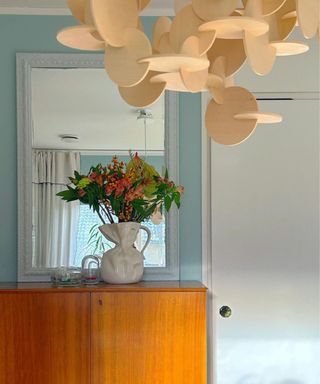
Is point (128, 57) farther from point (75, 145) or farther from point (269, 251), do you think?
point (269, 251)

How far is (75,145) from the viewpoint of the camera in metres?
2.51

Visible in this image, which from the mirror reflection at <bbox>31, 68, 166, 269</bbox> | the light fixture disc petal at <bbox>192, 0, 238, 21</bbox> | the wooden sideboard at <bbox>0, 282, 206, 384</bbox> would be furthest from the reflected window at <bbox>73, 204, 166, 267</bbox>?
the light fixture disc petal at <bbox>192, 0, 238, 21</bbox>

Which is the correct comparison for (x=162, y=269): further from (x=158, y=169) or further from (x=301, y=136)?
(x=301, y=136)

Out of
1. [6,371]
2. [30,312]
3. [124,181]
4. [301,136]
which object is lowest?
[6,371]

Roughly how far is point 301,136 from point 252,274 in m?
0.71

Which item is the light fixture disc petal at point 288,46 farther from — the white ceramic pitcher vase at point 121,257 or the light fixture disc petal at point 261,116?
the white ceramic pitcher vase at point 121,257

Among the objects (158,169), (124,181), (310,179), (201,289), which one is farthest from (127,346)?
(310,179)

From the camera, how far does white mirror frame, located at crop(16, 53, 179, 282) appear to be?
251cm

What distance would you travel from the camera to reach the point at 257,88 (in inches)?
103

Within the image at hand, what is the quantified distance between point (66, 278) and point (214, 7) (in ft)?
5.17

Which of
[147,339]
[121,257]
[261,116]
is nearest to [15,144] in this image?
[121,257]

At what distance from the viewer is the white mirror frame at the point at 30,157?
251cm

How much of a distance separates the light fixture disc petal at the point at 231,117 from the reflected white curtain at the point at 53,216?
1365mm

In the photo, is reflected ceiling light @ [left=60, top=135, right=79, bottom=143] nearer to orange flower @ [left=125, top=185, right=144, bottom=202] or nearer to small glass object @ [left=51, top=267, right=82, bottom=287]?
orange flower @ [left=125, top=185, right=144, bottom=202]
